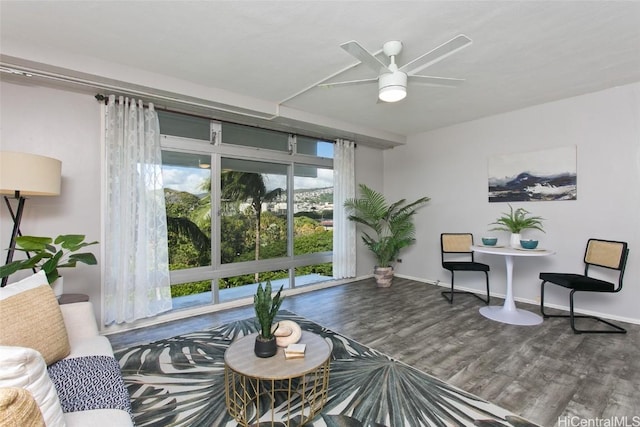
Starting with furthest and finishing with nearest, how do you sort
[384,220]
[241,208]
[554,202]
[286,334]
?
[384,220] < [241,208] < [554,202] < [286,334]

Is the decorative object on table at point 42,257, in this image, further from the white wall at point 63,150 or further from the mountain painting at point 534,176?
the mountain painting at point 534,176

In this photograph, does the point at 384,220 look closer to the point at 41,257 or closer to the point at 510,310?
the point at 510,310

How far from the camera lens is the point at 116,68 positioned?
2725mm

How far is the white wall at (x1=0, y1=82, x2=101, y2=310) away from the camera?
2.66 metres

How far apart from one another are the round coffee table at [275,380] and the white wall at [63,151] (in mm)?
2183

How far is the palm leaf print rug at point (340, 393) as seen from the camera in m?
1.77

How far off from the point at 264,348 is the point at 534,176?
4092mm

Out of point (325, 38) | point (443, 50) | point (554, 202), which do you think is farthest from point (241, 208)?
point (554, 202)

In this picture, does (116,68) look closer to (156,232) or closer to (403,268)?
(156,232)

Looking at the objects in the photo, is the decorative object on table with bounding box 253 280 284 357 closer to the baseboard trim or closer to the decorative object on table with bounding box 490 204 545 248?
the decorative object on table with bounding box 490 204 545 248

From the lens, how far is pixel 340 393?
2004 millimetres

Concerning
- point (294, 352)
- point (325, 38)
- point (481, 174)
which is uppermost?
point (325, 38)

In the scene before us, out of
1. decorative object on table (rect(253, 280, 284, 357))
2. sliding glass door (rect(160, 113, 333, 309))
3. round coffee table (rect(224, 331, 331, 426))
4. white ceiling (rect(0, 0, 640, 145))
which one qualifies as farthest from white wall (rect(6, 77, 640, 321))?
decorative object on table (rect(253, 280, 284, 357))

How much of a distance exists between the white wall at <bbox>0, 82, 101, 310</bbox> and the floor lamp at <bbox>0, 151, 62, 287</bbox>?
1.30 ft
